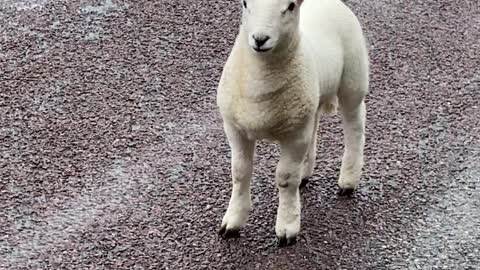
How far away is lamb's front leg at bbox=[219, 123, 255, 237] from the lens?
114 inches

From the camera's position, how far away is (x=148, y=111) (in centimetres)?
387

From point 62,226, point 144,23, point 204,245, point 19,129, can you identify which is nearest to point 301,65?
point 204,245

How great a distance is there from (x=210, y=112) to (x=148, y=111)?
26cm

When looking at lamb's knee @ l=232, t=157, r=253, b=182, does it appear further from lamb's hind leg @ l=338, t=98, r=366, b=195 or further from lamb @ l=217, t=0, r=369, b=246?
lamb's hind leg @ l=338, t=98, r=366, b=195

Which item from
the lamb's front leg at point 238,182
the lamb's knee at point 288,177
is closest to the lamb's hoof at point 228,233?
the lamb's front leg at point 238,182

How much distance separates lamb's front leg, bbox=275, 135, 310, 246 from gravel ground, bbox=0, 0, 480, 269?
0.08 meters

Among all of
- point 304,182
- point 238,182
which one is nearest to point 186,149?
point 304,182

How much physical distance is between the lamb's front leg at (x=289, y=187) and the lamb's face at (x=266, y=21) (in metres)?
0.38

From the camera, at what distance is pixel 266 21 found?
8.27 ft

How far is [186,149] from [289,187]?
2.57 feet

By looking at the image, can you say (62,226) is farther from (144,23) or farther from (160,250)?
(144,23)

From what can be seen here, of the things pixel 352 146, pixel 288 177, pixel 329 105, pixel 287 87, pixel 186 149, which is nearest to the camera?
pixel 287 87

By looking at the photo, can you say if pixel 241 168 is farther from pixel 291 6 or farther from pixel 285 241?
pixel 291 6

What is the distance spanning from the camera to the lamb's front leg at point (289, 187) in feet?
9.29
